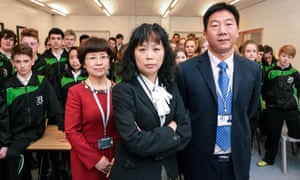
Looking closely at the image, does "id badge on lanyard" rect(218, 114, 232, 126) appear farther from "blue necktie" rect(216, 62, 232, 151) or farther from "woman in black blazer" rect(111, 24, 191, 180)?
"woman in black blazer" rect(111, 24, 191, 180)

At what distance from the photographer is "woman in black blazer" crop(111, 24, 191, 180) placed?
1.13 meters

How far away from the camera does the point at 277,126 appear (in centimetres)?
342

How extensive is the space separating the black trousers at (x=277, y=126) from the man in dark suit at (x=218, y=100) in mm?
2175

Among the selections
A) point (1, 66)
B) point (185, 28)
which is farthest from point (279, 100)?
point (185, 28)

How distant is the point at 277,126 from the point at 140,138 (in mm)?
3003

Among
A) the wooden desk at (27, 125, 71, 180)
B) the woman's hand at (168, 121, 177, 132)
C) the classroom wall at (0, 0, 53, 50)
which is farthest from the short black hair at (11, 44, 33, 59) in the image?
the classroom wall at (0, 0, 53, 50)

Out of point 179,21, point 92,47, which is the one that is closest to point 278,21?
point 179,21

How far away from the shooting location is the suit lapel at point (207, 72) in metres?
1.42

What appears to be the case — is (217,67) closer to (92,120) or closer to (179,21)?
(92,120)

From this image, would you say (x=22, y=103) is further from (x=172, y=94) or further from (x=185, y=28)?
(x=185, y=28)

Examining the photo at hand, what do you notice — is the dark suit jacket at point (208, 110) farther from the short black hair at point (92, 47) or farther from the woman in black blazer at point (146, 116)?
the short black hair at point (92, 47)

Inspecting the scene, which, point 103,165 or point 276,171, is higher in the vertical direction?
point 103,165

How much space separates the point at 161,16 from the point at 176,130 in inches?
482

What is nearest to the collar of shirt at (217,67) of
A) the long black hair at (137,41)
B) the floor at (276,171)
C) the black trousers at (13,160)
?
the long black hair at (137,41)
